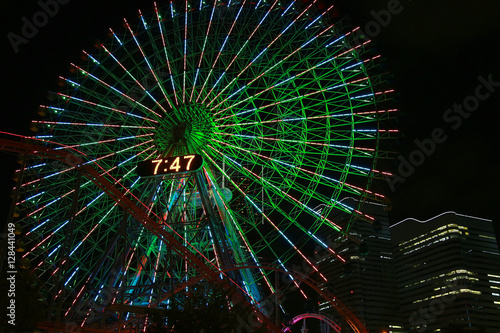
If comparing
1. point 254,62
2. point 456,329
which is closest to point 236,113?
point 254,62

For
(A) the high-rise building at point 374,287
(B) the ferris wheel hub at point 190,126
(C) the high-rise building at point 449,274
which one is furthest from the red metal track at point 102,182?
(A) the high-rise building at point 374,287

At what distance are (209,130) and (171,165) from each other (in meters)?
3.81

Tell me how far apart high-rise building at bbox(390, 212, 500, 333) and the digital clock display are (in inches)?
3249

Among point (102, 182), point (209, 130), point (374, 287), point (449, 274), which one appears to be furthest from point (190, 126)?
point (374, 287)

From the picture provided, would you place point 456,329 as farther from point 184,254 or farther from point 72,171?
point 72,171

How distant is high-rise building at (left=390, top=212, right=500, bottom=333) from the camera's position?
9575 centimetres

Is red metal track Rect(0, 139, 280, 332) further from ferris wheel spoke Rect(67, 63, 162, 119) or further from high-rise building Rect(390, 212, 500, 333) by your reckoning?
high-rise building Rect(390, 212, 500, 333)

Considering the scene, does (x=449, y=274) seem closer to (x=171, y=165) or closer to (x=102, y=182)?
(x=171, y=165)

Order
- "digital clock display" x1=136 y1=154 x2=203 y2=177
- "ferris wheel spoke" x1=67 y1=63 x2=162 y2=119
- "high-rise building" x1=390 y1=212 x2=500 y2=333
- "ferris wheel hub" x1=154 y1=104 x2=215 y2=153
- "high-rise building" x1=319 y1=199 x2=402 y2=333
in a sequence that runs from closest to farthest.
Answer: "digital clock display" x1=136 y1=154 x2=203 y2=177
"ferris wheel hub" x1=154 y1=104 x2=215 y2=153
"ferris wheel spoke" x1=67 y1=63 x2=162 y2=119
"high-rise building" x1=390 y1=212 x2=500 y2=333
"high-rise building" x1=319 y1=199 x2=402 y2=333

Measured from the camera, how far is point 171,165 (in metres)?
23.3

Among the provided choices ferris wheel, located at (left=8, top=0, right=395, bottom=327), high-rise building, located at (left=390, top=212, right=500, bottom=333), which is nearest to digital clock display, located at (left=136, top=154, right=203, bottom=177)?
ferris wheel, located at (left=8, top=0, right=395, bottom=327)

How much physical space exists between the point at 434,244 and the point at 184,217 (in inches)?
3573

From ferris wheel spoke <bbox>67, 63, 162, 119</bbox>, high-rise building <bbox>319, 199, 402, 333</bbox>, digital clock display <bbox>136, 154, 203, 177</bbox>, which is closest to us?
digital clock display <bbox>136, 154, 203, 177</bbox>

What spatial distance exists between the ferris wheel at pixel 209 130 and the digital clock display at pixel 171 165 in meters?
1.21
